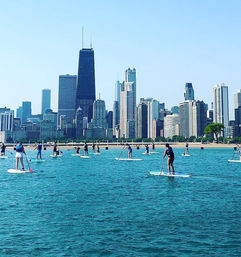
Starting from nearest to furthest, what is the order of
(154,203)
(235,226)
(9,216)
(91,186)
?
(235,226) → (9,216) → (154,203) → (91,186)

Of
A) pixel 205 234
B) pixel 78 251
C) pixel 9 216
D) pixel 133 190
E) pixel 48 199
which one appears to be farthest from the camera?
pixel 133 190

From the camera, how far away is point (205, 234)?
1228cm

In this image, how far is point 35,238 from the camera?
11977 mm

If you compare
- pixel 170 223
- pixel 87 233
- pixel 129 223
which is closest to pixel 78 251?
pixel 87 233

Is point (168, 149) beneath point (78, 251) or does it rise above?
above

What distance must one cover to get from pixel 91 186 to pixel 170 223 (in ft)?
38.7

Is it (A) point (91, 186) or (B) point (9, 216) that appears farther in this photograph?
→ (A) point (91, 186)

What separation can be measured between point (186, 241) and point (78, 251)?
13.1ft

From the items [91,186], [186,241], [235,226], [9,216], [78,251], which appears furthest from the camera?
[91,186]

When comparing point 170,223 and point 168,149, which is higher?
point 168,149

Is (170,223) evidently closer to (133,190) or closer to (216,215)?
(216,215)

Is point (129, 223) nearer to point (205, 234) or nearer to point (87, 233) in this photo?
point (87, 233)

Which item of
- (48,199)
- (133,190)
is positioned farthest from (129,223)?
(133,190)

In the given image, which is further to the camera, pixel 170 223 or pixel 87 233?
pixel 170 223
